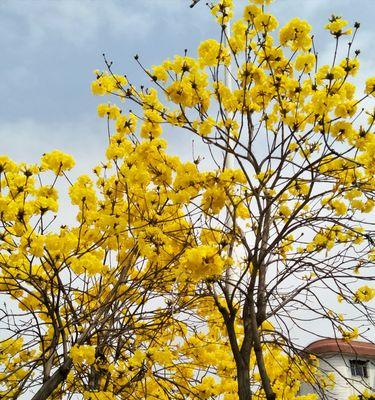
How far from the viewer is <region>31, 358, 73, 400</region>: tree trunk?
11.9 ft

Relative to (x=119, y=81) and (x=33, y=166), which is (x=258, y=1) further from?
(x=33, y=166)

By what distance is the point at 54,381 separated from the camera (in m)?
3.72

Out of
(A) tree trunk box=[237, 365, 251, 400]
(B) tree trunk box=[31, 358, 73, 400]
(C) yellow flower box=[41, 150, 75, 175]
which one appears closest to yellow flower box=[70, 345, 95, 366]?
(B) tree trunk box=[31, 358, 73, 400]

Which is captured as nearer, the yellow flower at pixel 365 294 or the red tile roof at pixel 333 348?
the yellow flower at pixel 365 294

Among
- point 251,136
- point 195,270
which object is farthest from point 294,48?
point 195,270

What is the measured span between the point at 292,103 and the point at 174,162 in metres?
1.38

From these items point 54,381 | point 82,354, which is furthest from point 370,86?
point 54,381

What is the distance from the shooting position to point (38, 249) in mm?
3273

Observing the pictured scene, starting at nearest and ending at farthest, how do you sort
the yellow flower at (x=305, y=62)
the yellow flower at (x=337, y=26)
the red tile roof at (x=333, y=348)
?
the yellow flower at (x=337, y=26) → the yellow flower at (x=305, y=62) → the red tile roof at (x=333, y=348)

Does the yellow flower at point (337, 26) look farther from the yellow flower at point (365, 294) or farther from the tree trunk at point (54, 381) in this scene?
the tree trunk at point (54, 381)

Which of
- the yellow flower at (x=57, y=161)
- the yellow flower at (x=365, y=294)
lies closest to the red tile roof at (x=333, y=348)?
the yellow flower at (x=365, y=294)

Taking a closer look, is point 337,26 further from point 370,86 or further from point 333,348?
point 333,348

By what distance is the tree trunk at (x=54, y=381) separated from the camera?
363cm

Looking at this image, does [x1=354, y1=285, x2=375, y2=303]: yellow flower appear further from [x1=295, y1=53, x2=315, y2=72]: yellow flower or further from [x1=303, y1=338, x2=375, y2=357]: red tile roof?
[x1=303, y1=338, x2=375, y2=357]: red tile roof
